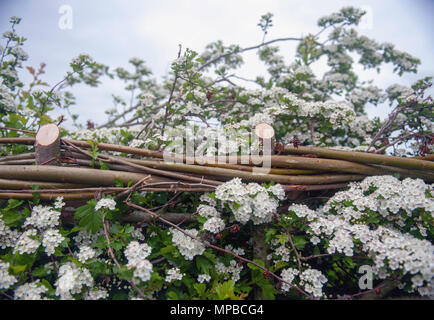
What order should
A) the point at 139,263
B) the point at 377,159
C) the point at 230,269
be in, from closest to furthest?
the point at 139,263 < the point at 230,269 < the point at 377,159

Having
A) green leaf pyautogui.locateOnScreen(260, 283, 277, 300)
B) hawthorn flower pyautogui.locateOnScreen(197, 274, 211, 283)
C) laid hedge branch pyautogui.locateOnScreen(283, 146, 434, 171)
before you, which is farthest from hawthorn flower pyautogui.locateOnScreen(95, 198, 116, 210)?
laid hedge branch pyautogui.locateOnScreen(283, 146, 434, 171)

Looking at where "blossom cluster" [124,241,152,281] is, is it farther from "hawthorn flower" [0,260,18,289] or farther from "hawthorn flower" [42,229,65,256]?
"hawthorn flower" [0,260,18,289]

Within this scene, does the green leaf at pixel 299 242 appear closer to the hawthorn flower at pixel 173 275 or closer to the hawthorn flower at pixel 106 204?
the hawthorn flower at pixel 173 275

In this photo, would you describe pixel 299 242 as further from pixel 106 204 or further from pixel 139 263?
pixel 106 204

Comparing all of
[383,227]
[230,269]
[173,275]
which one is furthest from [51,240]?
[383,227]

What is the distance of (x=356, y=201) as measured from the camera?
1212 millimetres

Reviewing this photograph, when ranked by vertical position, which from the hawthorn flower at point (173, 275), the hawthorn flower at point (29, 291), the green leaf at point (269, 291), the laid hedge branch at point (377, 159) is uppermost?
the laid hedge branch at point (377, 159)

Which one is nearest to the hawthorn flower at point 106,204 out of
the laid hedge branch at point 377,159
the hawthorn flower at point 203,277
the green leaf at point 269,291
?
the hawthorn flower at point 203,277

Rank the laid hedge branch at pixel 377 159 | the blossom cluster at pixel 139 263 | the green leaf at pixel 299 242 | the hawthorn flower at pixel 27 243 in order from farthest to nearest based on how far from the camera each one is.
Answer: the laid hedge branch at pixel 377 159, the green leaf at pixel 299 242, the hawthorn flower at pixel 27 243, the blossom cluster at pixel 139 263

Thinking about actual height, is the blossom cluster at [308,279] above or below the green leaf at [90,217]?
below

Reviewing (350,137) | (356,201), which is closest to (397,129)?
(350,137)
